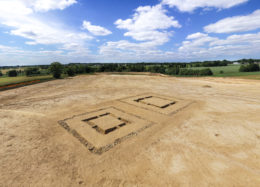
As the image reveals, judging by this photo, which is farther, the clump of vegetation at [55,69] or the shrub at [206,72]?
the shrub at [206,72]

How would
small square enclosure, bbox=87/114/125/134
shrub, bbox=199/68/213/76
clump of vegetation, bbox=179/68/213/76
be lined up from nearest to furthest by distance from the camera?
small square enclosure, bbox=87/114/125/134
shrub, bbox=199/68/213/76
clump of vegetation, bbox=179/68/213/76

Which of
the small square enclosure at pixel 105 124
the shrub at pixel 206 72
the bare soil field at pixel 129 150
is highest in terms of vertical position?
the shrub at pixel 206 72

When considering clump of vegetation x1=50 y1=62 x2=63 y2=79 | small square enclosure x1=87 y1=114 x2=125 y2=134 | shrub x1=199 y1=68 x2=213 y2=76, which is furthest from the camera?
shrub x1=199 y1=68 x2=213 y2=76

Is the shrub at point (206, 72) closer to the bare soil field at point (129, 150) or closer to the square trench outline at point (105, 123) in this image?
the bare soil field at point (129, 150)

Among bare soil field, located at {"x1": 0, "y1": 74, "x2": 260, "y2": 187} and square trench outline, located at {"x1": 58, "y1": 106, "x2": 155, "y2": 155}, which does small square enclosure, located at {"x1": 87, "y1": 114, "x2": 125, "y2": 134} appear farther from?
square trench outline, located at {"x1": 58, "y1": 106, "x2": 155, "y2": 155}

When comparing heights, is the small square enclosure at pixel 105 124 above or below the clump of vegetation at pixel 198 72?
below

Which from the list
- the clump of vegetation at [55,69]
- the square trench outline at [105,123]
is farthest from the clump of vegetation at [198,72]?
the clump of vegetation at [55,69]

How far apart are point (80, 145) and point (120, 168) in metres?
3.24

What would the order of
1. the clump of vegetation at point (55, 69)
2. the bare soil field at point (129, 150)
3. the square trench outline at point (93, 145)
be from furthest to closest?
the clump of vegetation at point (55, 69) → the square trench outline at point (93, 145) → the bare soil field at point (129, 150)

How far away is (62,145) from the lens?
7.03 meters

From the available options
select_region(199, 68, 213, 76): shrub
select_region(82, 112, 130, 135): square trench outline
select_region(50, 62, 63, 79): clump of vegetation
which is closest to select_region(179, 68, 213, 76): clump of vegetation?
select_region(199, 68, 213, 76): shrub

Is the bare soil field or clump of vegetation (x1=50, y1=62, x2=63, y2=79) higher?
clump of vegetation (x1=50, y1=62, x2=63, y2=79)

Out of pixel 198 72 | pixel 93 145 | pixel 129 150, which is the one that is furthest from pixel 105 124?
pixel 198 72

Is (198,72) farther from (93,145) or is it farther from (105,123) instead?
(93,145)
